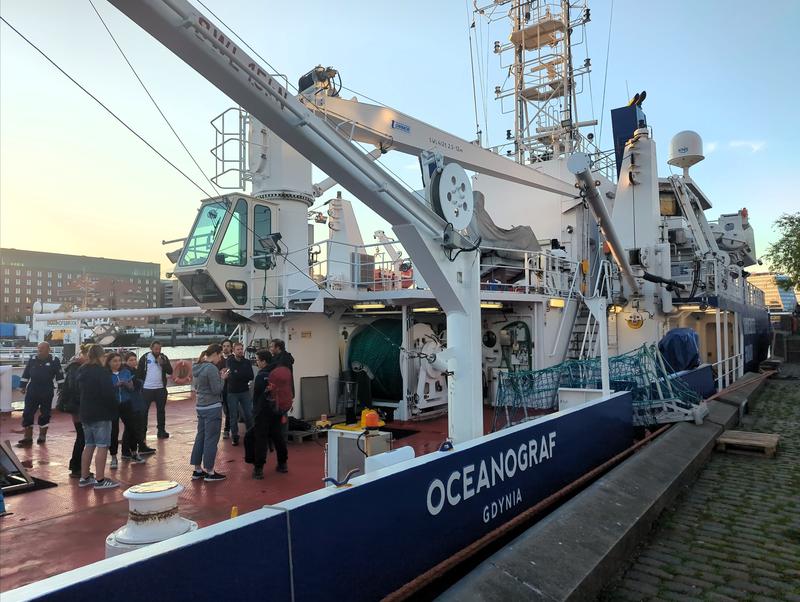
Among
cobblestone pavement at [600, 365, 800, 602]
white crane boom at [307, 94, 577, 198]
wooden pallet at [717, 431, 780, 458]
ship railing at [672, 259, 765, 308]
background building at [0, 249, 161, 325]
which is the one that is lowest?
cobblestone pavement at [600, 365, 800, 602]

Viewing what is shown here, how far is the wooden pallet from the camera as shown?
820 centimetres

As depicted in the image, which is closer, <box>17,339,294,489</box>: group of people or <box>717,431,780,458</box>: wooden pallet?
<box>17,339,294,489</box>: group of people

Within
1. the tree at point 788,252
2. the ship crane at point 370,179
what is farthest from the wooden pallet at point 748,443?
the tree at point 788,252

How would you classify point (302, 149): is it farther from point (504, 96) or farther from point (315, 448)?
point (504, 96)

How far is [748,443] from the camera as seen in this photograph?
8273 millimetres

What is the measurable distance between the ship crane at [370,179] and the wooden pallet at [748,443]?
5576 millimetres

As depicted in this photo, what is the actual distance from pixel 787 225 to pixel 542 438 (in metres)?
37.2

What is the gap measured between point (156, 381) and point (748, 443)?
9.38 meters

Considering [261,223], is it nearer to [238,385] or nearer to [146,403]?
[238,385]

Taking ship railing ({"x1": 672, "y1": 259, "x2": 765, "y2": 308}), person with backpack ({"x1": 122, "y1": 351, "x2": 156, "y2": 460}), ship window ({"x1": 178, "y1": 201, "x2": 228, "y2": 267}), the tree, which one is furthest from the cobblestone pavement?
the tree

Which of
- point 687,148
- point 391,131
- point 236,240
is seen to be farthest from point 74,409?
point 687,148

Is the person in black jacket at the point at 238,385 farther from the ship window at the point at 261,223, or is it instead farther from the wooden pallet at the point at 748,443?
the wooden pallet at the point at 748,443

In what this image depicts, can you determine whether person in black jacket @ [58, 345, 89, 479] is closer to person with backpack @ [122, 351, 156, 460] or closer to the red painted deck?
the red painted deck

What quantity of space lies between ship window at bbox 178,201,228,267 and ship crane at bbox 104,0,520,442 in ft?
18.2
